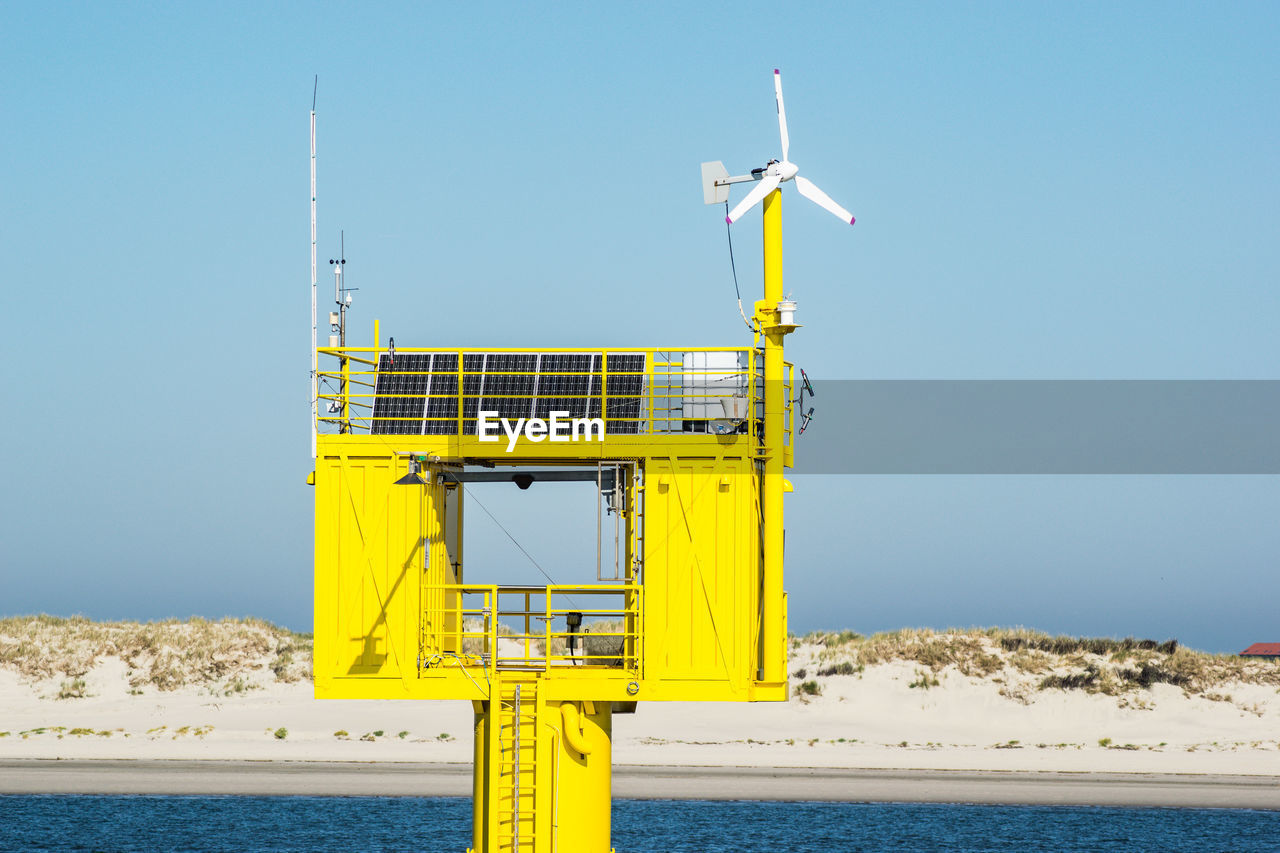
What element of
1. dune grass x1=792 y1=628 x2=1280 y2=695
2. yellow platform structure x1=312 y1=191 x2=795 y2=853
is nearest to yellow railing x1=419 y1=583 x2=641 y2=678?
yellow platform structure x1=312 y1=191 x2=795 y2=853

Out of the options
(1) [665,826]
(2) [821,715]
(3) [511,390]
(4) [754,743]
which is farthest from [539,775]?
(2) [821,715]

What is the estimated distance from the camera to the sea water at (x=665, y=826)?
42.2 m

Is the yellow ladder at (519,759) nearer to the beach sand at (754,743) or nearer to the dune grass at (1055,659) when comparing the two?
the beach sand at (754,743)

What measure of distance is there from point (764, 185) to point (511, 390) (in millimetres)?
4994

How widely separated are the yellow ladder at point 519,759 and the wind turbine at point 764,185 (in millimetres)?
7862

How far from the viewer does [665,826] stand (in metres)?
44.5

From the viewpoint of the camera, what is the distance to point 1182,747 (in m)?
59.1

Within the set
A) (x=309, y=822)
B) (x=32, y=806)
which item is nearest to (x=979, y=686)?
(x=309, y=822)

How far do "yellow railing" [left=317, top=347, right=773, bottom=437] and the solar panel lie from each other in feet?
0.05

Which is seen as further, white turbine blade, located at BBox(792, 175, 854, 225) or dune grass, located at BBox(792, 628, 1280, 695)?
dune grass, located at BBox(792, 628, 1280, 695)

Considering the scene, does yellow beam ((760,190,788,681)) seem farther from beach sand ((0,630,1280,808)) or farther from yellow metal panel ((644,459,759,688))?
beach sand ((0,630,1280,808))

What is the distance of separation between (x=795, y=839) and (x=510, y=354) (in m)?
25.9

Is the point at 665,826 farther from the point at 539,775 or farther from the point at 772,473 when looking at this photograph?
the point at 772,473

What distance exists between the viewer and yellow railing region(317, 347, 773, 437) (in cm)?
2117
